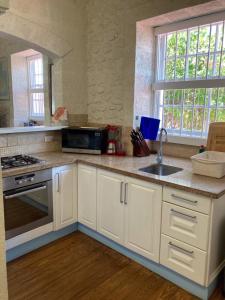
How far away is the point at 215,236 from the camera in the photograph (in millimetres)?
1858

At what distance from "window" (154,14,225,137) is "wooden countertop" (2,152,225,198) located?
0.48 m

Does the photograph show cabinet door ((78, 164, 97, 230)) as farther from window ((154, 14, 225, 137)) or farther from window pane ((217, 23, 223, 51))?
window pane ((217, 23, 223, 51))

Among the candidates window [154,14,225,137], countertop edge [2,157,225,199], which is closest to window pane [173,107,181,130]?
window [154,14,225,137]

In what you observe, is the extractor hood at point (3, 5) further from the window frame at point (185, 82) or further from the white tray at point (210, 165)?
the window frame at point (185, 82)

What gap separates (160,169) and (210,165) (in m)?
0.58

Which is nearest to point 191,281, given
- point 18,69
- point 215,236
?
point 215,236

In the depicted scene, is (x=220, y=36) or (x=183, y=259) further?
(x=220, y=36)

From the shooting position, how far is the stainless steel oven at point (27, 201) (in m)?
2.18

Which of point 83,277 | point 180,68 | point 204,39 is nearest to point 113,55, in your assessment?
point 180,68

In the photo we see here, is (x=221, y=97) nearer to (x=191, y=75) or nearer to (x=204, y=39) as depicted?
(x=191, y=75)

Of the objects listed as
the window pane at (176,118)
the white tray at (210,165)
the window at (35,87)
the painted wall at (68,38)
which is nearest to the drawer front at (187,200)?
the white tray at (210,165)

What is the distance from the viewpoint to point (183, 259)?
6.40 ft

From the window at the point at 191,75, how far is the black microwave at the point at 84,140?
0.79 meters

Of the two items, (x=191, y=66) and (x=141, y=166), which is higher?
(x=191, y=66)
